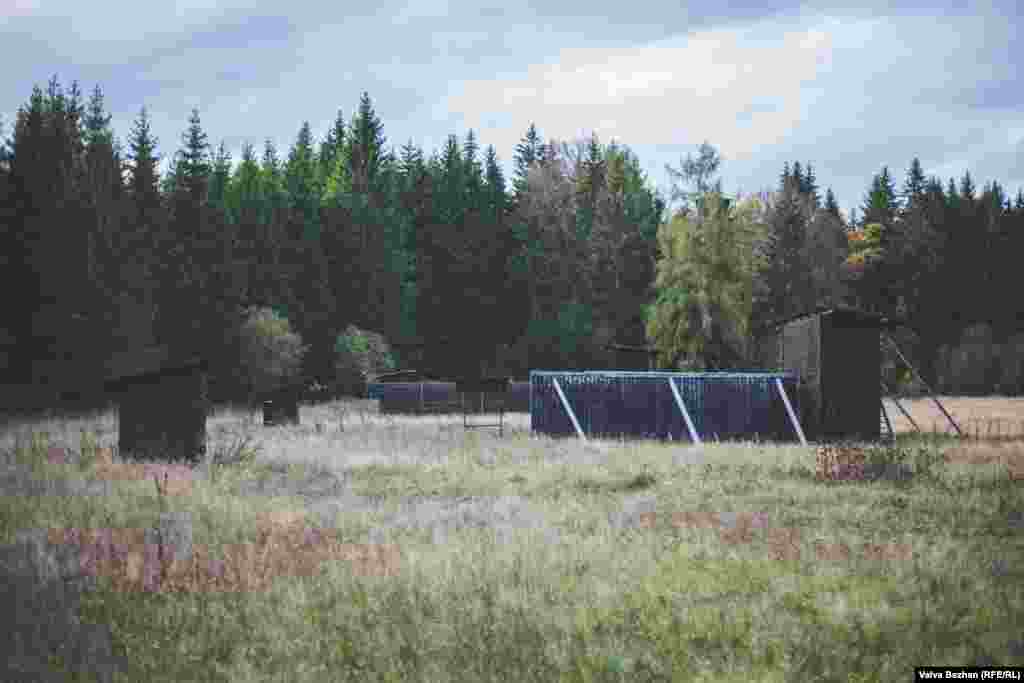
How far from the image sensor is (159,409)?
63.3 feet

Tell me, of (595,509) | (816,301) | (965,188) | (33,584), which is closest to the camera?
(33,584)

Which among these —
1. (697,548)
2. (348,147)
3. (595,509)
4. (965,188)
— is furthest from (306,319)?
(965,188)

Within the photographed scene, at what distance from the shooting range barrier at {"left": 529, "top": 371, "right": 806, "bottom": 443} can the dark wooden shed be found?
0.64 m

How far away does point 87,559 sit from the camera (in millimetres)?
9836

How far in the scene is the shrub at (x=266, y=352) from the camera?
1843 inches

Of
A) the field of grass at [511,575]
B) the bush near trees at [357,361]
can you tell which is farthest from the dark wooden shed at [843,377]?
the bush near trees at [357,361]

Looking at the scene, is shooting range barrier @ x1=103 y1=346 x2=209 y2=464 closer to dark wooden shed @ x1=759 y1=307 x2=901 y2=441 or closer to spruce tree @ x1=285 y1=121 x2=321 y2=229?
dark wooden shed @ x1=759 y1=307 x2=901 y2=441

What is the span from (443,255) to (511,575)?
6083 centimetres

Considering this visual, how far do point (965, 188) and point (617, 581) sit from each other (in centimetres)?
8851

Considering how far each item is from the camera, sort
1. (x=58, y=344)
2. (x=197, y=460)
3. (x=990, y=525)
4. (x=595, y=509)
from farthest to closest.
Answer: (x=58, y=344) < (x=197, y=460) < (x=595, y=509) < (x=990, y=525)

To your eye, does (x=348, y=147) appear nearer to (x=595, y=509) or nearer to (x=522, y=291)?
(x=522, y=291)

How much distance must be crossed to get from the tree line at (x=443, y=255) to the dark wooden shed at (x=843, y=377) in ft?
71.1

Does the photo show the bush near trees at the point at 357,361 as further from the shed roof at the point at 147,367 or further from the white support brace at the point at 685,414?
Answer: the shed roof at the point at 147,367

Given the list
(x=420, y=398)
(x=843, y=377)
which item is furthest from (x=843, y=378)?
(x=420, y=398)
